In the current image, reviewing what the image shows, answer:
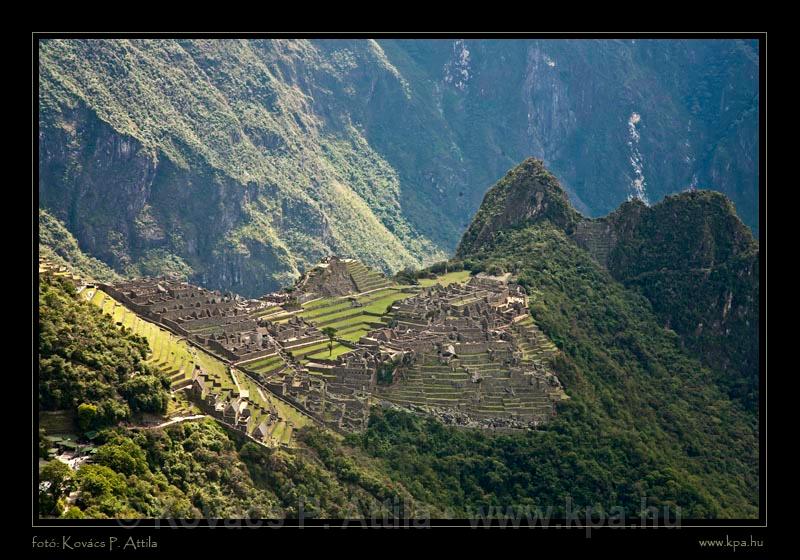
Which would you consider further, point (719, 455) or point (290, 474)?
point (719, 455)

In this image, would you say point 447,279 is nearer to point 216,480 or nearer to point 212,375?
point 212,375

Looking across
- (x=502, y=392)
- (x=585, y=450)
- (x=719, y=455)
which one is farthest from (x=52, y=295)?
(x=719, y=455)

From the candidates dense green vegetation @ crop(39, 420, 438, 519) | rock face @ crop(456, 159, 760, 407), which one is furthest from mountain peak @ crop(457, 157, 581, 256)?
dense green vegetation @ crop(39, 420, 438, 519)

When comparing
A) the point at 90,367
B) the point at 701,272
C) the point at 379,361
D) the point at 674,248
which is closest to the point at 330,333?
the point at 379,361
